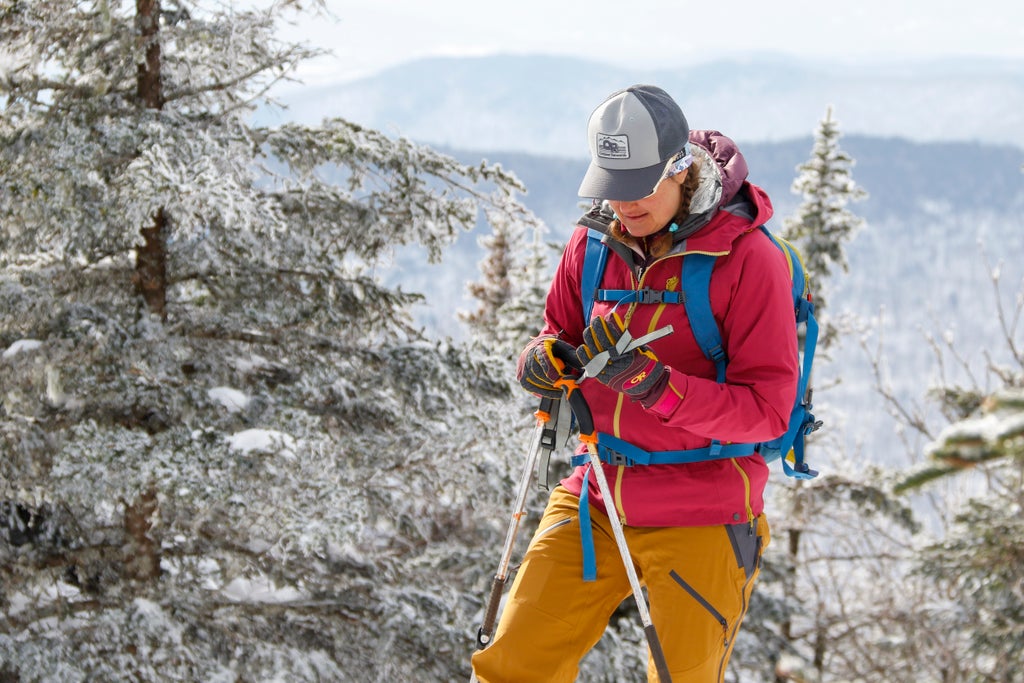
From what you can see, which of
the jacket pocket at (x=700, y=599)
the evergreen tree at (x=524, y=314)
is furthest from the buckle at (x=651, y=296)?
the evergreen tree at (x=524, y=314)

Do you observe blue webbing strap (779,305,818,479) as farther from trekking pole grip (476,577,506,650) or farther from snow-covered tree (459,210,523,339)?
snow-covered tree (459,210,523,339)

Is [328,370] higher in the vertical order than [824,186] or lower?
lower

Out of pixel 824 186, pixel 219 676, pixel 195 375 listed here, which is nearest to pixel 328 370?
pixel 195 375

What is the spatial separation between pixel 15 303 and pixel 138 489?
62.5 inches

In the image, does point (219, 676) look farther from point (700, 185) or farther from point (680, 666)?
point (700, 185)

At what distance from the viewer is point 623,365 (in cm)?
300

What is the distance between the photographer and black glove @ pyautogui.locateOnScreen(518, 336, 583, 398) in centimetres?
334

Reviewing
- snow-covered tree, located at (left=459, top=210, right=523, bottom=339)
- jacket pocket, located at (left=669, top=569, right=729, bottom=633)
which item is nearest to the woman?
jacket pocket, located at (left=669, top=569, right=729, bottom=633)

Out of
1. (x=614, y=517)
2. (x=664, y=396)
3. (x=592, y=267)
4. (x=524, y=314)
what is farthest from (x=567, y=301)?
(x=524, y=314)

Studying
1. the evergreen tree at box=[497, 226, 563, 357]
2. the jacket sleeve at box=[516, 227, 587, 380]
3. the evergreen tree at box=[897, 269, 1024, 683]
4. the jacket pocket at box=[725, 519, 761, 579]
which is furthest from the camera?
the evergreen tree at box=[497, 226, 563, 357]

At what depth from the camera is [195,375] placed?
6914 millimetres

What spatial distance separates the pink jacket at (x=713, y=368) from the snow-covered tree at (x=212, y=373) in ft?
9.23

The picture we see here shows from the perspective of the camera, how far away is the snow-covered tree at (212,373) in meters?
5.66

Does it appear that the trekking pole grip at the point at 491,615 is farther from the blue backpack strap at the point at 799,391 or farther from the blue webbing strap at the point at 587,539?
the blue backpack strap at the point at 799,391
